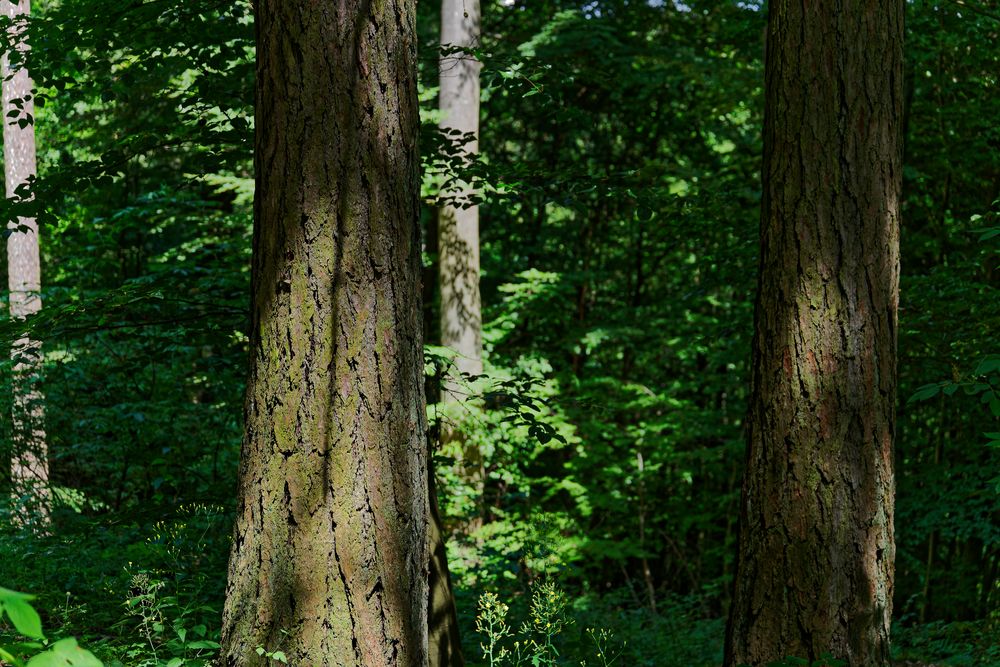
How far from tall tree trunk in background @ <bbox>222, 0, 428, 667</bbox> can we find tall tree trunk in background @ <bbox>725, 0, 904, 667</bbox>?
1.44 meters

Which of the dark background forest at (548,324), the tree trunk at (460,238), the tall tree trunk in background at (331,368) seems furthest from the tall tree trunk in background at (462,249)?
the tall tree trunk in background at (331,368)

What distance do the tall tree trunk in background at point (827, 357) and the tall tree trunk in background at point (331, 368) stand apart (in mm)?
1436

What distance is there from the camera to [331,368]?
8.86ft

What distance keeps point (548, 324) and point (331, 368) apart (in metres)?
10.4

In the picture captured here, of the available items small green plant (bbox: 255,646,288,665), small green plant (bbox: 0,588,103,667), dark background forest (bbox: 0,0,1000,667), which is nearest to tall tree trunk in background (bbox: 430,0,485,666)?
dark background forest (bbox: 0,0,1000,667)

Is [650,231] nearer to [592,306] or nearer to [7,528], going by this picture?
[592,306]

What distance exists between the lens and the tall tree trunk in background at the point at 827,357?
328cm

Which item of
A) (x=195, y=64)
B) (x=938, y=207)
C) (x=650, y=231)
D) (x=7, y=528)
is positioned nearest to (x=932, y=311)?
(x=938, y=207)

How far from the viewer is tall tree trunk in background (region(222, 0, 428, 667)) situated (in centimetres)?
268

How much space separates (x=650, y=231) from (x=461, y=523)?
6952mm

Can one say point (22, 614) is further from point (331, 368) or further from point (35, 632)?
point (331, 368)

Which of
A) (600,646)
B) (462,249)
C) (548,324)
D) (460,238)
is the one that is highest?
(460,238)

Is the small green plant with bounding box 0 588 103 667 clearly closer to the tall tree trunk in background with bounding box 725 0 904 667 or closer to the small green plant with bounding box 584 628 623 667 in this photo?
the small green plant with bounding box 584 628 623 667

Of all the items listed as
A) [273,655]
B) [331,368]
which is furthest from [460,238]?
[273,655]
